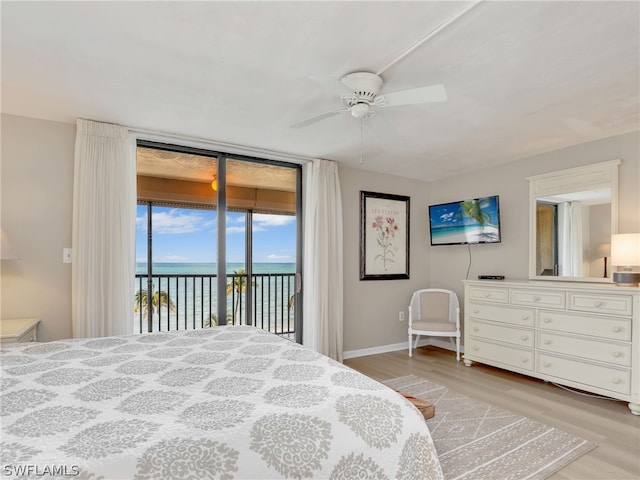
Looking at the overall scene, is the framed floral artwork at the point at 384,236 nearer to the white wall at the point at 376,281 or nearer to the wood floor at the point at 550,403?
the white wall at the point at 376,281

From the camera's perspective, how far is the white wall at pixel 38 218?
2859mm

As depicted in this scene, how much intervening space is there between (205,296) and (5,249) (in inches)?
98.2

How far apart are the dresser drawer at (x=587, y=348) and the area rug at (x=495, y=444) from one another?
0.93 metres

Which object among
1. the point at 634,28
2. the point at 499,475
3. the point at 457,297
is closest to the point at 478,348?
the point at 457,297

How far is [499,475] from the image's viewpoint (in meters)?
2.05

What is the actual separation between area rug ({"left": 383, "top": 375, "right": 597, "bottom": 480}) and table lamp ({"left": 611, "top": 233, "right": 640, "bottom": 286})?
5.07 ft

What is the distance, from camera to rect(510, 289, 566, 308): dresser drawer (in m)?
3.38

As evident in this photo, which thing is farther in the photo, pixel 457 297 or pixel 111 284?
pixel 457 297

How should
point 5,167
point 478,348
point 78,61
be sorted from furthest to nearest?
point 478,348 → point 5,167 → point 78,61

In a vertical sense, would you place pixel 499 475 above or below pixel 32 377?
Answer: below

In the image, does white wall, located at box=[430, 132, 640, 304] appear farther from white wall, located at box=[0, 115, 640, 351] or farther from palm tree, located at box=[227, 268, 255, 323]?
palm tree, located at box=[227, 268, 255, 323]

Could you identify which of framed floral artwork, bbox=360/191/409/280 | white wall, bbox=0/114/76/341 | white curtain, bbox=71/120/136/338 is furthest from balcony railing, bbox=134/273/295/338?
white wall, bbox=0/114/76/341

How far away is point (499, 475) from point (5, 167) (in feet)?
13.8

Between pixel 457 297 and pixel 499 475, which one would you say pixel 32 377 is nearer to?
pixel 499 475
